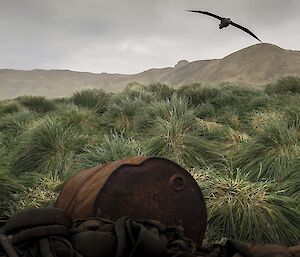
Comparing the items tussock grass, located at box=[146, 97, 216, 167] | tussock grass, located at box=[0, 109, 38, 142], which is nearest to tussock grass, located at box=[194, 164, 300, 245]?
tussock grass, located at box=[146, 97, 216, 167]

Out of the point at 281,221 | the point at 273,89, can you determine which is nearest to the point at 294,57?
the point at 273,89

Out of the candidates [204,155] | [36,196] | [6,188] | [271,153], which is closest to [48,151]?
[6,188]

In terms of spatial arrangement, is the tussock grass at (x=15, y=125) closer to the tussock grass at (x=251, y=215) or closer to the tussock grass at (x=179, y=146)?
the tussock grass at (x=179, y=146)

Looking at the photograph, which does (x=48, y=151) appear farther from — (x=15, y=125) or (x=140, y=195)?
(x=140, y=195)

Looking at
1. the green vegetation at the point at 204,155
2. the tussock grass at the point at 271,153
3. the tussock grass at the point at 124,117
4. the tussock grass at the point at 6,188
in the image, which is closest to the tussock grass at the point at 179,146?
the green vegetation at the point at 204,155

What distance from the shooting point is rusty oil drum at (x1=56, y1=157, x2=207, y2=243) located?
2.62m

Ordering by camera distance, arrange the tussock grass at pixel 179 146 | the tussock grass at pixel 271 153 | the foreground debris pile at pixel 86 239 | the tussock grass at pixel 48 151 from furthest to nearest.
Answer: the tussock grass at pixel 48 151 < the tussock grass at pixel 179 146 < the tussock grass at pixel 271 153 < the foreground debris pile at pixel 86 239

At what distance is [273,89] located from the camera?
580 inches

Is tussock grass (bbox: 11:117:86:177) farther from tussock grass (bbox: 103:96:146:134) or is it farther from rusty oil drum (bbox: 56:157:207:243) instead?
rusty oil drum (bbox: 56:157:207:243)

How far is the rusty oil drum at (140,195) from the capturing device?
8.61 feet

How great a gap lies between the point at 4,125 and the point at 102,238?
898 cm

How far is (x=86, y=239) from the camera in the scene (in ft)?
6.87

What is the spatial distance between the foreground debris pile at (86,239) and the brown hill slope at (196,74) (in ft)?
138

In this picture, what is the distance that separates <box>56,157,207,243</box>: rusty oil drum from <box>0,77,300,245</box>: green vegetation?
1.20 metres
